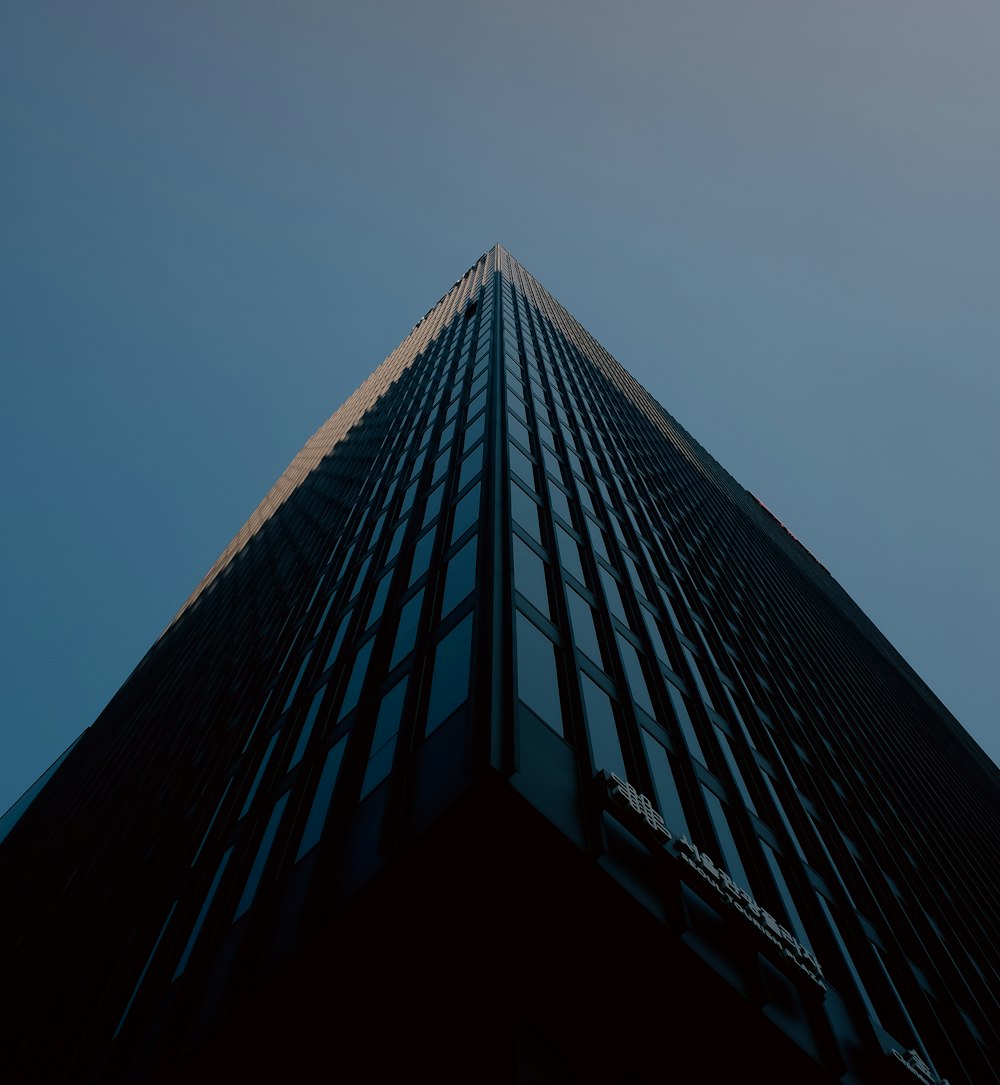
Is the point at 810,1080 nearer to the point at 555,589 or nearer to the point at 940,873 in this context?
the point at 555,589

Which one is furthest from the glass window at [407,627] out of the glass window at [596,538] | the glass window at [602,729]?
the glass window at [596,538]

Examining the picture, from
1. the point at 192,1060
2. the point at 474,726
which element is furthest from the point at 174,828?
the point at 474,726

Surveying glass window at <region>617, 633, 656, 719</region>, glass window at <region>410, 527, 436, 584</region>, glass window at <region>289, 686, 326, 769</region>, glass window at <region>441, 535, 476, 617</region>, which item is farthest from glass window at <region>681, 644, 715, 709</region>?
glass window at <region>289, 686, 326, 769</region>

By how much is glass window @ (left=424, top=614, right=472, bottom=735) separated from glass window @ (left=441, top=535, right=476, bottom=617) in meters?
1.20

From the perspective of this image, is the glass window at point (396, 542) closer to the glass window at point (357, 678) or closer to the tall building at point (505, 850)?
the tall building at point (505, 850)

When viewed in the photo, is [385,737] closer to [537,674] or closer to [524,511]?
[537,674]

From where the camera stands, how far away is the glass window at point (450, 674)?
530 inches

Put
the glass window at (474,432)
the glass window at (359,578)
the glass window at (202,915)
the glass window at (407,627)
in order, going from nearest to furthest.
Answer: the glass window at (202,915)
the glass window at (407,627)
the glass window at (359,578)
the glass window at (474,432)

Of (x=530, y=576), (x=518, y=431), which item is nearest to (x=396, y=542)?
(x=518, y=431)

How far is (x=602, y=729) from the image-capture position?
15.1m

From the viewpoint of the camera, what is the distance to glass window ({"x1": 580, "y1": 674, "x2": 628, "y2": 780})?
46.3 feet

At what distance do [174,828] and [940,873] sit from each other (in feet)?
100

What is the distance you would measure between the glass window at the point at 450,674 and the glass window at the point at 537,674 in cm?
93

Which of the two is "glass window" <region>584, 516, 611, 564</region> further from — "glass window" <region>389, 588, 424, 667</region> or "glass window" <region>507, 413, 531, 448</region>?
"glass window" <region>389, 588, 424, 667</region>
